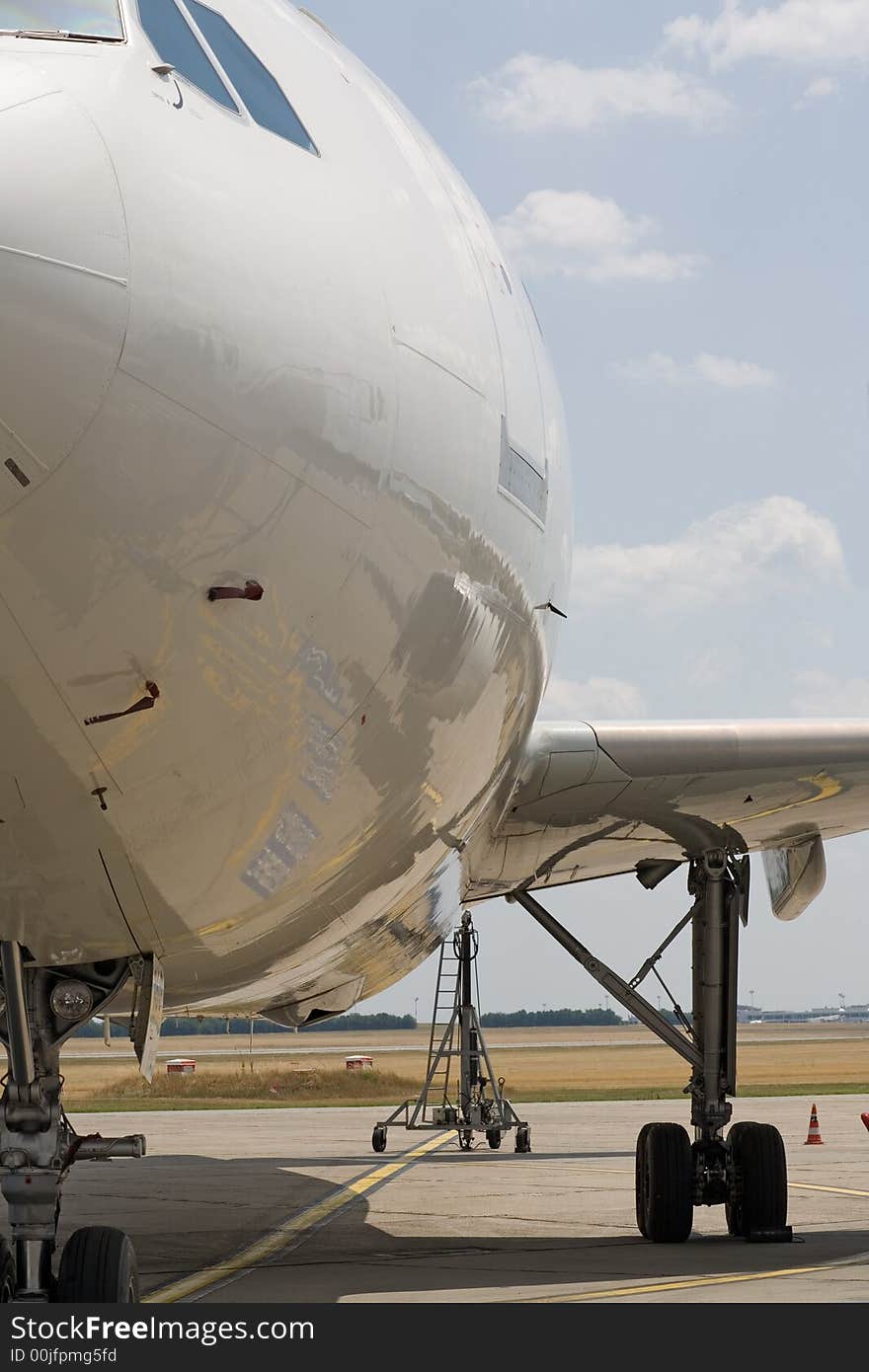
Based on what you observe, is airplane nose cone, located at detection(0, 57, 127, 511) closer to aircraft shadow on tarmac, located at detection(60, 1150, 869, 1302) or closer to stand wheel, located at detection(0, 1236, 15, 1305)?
stand wheel, located at detection(0, 1236, 15, 1305)

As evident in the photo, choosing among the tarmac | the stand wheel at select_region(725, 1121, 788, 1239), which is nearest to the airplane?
the tarmac

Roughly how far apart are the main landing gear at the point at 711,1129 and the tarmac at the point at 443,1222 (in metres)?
0.25

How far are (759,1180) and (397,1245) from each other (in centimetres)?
253

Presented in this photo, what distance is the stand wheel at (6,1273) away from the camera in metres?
6.55

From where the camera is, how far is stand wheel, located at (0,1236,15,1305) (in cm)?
655

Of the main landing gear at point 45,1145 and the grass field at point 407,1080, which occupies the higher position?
the grass field at point 407,1080

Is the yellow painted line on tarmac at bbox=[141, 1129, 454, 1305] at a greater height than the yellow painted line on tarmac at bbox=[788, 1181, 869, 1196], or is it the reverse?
the yellow painted line on tarmac at bbox=[788, 1181, 869, 1196]

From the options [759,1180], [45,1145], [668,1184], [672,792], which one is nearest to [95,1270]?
[45,1145]

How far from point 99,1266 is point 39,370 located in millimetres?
4035

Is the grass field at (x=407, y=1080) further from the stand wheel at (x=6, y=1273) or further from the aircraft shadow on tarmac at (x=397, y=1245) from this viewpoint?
the stand wheel at (x=6, y=1273)

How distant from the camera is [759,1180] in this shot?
11648mm

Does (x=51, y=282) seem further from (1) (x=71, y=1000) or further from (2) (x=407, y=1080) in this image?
(2) (x=407, y=1080)

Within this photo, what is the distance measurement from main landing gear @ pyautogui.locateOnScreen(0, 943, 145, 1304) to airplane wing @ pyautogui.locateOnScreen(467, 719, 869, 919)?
2.87 m

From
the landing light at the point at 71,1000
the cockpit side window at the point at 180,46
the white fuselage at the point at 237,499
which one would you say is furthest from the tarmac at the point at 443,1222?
the cockpit side window at the point at 180,46
